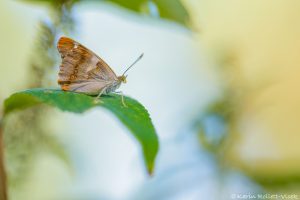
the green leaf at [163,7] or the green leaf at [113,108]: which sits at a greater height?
the green leaf at [163,7]

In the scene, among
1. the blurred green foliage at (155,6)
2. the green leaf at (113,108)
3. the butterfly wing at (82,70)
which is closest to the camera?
the green leaf at (113,108)

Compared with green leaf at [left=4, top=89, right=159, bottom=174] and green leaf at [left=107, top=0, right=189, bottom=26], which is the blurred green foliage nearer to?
green leaf at [left=107, top=0, right=189, bottom=26]

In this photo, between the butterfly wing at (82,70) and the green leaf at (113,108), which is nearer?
the green leaf at (113,108)

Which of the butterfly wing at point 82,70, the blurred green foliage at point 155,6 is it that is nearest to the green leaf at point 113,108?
the blurred green foliage at point 155,6

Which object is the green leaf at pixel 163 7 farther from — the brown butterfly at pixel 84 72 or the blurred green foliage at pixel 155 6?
the brown butterfly at pixel 84 72

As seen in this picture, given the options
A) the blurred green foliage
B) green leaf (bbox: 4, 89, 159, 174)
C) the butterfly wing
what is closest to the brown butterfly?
the butterfly wing

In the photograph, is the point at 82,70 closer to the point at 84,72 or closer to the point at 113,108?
the point at 84,72

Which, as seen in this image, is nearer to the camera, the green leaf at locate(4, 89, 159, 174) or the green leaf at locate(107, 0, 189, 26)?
the green leaf at locate(4, 89, 159, 174)
